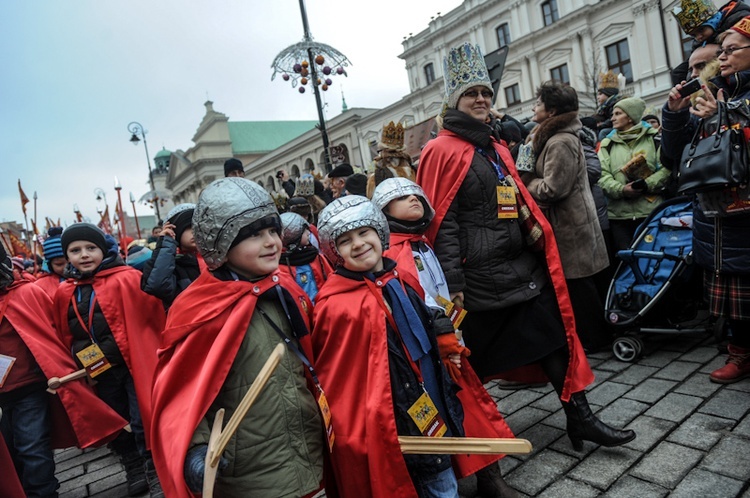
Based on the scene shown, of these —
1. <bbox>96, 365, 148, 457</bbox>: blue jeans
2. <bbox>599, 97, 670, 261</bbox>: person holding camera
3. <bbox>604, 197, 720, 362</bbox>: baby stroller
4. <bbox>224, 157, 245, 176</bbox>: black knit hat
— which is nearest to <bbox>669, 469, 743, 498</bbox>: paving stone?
<bbox>604, 197, 720, 362</bbox>: baby stroller

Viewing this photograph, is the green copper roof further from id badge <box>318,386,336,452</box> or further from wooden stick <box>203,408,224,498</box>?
wooden stick <box>203,408,224,498</box>

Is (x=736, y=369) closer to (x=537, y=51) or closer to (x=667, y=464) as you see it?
(x=667, y=464)

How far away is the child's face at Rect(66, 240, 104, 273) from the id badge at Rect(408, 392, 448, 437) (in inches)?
109

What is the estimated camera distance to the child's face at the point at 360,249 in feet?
7.42

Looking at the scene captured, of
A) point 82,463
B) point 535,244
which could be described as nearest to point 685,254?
point 535,244

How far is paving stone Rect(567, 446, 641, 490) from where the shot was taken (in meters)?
2.53

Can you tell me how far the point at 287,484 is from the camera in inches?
74.9

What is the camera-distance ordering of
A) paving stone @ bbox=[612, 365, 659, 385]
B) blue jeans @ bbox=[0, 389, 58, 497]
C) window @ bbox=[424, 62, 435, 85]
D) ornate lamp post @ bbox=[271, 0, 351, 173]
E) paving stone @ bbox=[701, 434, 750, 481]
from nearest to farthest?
paving stone @ bbox=[701, 434, 750, 481] < blue jeans @ bbox=[0, 389, 58, 497] < paving stone @ bbox=[612, 365, 659, 385] < ornate lamp post @ bbox=[271, 0, 351, 173] < window @ bbox=[424, 62, 435, 85]

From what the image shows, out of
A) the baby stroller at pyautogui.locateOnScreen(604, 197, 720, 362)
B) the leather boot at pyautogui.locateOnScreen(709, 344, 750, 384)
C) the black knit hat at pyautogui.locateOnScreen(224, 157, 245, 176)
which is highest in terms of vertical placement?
the black knit hat at pyautogui.locateOnScreen(224, 157, 245, 176)

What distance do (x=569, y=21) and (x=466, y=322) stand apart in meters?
33.6

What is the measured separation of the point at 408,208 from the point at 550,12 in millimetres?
36138

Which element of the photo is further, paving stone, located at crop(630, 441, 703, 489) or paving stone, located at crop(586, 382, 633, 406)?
paving stone, located at crop(586, 382, 633, 406)

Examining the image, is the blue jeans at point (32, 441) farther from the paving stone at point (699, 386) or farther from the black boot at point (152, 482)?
the paving stone at point (699, 386)

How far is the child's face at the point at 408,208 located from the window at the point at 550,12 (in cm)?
3521
